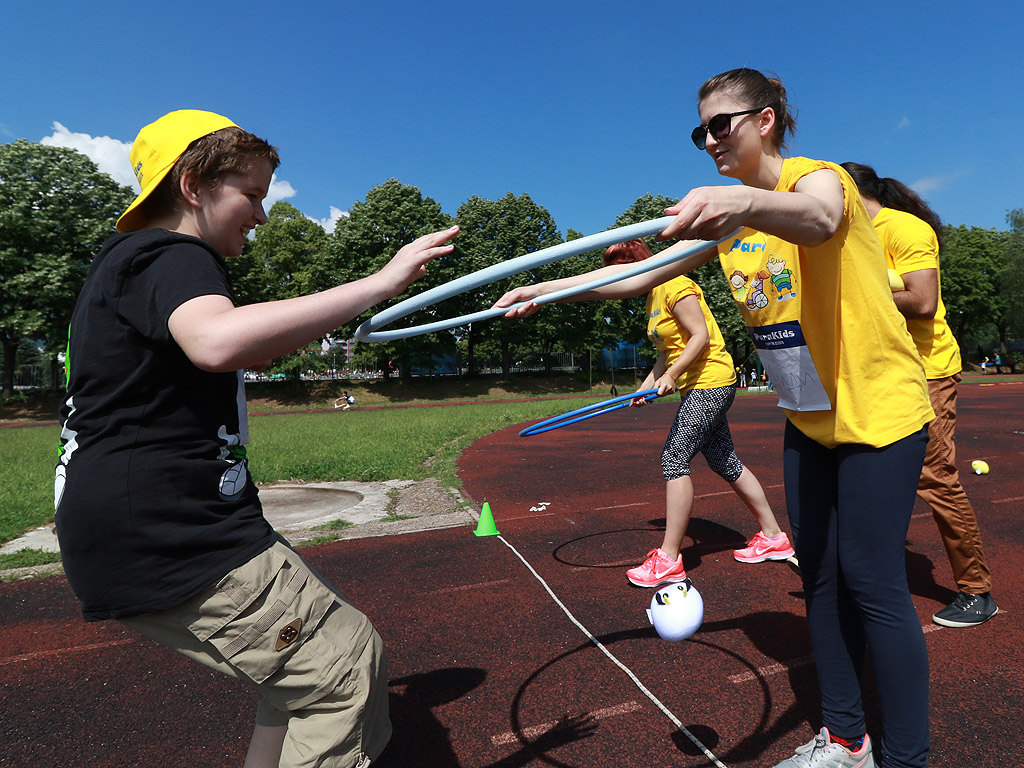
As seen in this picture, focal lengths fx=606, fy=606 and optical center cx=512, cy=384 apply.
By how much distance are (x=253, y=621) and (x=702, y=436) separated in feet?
11.5

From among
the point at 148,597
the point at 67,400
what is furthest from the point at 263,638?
the point at 67,400

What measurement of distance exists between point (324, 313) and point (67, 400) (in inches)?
28.5

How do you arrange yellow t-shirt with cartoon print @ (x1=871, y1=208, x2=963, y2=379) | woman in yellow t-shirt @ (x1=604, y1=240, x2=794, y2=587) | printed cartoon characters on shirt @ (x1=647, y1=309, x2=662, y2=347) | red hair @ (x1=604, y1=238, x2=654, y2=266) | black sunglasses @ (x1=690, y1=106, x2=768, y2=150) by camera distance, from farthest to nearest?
printed cartoon characters on shirt @ (x1=647, y1=309, x2=662, y2=347), woman in yellow t-shirt @ (x1=604, y1=240, x2=794, y2=587), red hair @ (x1=604, y1=238, x2=654, y2=266), yellow t-shirt with cartoon print @ (x1=871, y1=208, x2=963, y2=379), black sunglasses @ (x1=690, y1=106, x2=768, y2=150)

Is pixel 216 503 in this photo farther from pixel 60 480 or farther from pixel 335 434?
pixel 335 434

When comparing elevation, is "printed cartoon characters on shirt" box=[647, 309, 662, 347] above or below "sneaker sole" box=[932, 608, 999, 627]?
above

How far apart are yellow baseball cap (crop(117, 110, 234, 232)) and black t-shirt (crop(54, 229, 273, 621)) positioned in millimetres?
199

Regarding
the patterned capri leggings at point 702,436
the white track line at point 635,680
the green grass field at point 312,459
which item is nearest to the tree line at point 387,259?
the green grass field at point 312,459

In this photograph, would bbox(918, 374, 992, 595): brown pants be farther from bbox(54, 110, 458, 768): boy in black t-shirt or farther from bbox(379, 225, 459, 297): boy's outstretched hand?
bbox(54, 110, 458, 768): boy in black t-shirt

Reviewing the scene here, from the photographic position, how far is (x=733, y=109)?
211 centimetres

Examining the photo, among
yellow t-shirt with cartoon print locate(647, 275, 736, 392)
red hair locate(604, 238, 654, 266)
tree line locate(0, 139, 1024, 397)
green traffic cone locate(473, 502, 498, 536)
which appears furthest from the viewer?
tree line locate(0, 139, 1024, 397)

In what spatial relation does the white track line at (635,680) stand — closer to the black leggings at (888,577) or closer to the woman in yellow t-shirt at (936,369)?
the black leggings at (888,577)

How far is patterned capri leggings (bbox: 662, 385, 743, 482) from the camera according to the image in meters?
4.24

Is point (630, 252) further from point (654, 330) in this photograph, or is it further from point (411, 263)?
point (411, 263)

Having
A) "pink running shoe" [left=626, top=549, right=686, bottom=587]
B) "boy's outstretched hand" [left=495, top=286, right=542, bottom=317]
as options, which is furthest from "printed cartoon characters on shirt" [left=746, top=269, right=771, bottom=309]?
"pink running shoe" [left=626, top=549, right=686, bottom=587]
